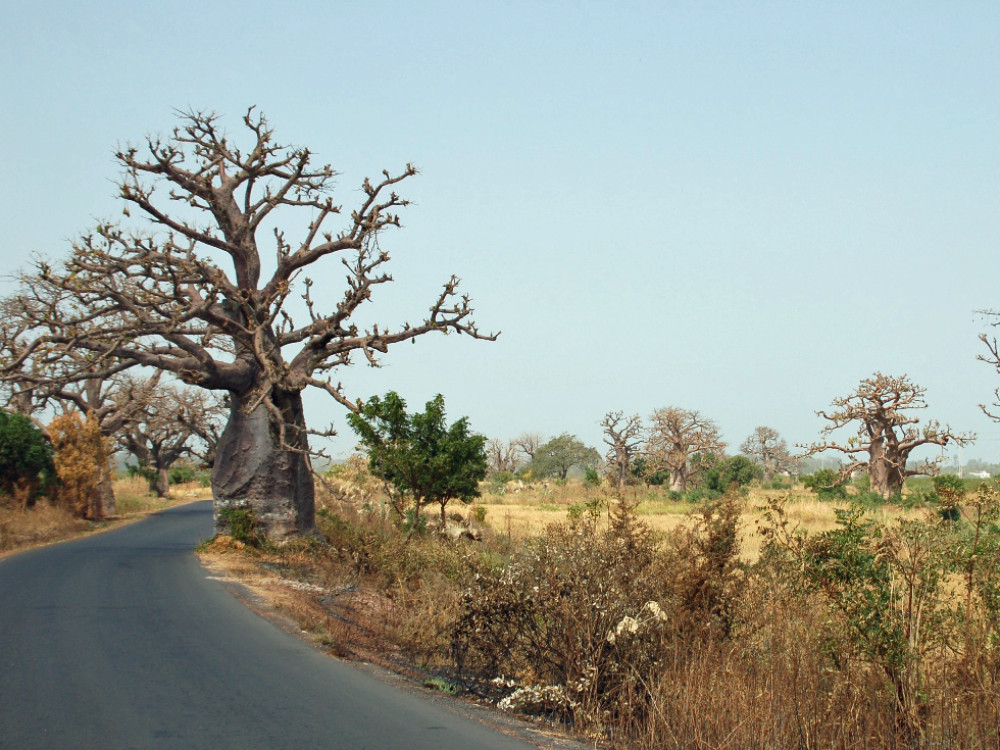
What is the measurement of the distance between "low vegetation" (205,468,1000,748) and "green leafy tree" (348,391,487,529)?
33.4 ft

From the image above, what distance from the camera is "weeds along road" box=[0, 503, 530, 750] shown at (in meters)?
6.57

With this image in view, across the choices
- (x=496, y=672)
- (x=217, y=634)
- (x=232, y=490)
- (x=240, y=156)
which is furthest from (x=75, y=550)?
(x=496, y=672)

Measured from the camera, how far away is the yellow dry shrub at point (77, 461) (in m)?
30.8

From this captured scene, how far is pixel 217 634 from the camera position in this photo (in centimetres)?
1017

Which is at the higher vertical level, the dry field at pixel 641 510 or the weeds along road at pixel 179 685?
the dry field at pixel 641 510

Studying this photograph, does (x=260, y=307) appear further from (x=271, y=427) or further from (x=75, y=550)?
(x=75, y=550)

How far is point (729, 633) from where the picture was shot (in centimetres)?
985

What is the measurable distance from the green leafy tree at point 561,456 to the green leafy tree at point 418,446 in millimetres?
77954

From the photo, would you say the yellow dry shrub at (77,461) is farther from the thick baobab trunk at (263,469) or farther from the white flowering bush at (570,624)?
the white flowering bush at (570,624)

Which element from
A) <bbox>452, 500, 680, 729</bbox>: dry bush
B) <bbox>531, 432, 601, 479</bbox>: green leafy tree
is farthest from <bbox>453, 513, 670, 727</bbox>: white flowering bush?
<bbox>531, 432, 601, 479</bbox>: green leafy tree

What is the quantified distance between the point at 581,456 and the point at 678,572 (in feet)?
310

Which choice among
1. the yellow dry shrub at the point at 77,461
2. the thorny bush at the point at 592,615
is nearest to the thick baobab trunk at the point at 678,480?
the yellow dry shrub at the point at 77,461

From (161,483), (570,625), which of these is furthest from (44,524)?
(161,483)

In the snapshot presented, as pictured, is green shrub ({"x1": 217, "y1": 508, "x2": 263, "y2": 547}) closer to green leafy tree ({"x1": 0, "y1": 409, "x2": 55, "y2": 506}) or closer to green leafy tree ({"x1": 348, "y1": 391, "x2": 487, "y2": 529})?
green leafy tree ({"x1": 348, "y1": 391, "x2": 487, "y2": 529})
